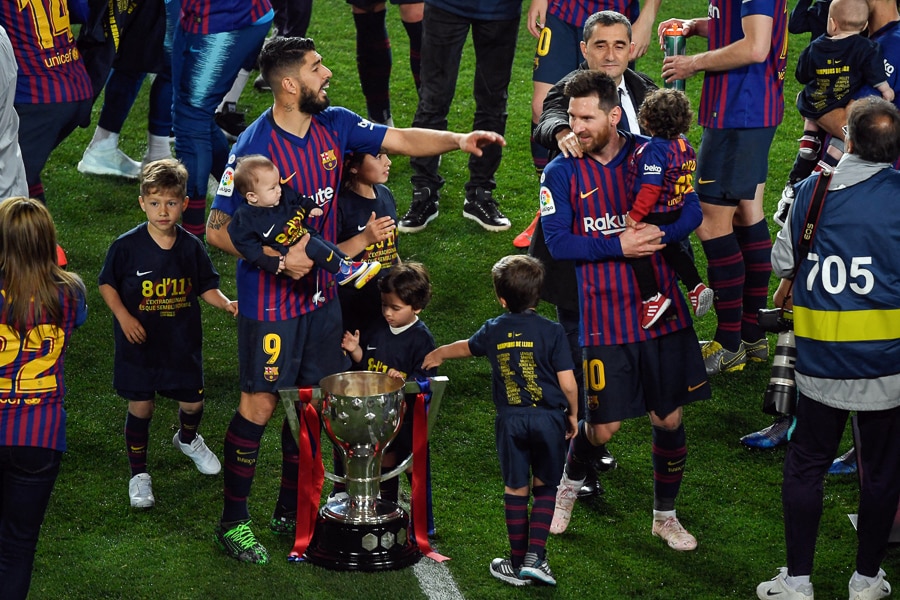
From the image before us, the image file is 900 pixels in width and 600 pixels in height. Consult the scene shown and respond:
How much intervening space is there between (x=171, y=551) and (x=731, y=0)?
3.74m

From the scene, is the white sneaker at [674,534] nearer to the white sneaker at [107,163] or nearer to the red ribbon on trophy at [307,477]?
the red ribbon on trophy at [307,477]

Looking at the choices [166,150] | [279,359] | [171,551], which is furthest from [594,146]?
[166,150]

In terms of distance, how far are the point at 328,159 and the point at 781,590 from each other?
2.36m

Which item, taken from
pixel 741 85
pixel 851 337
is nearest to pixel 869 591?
pixel 851 337

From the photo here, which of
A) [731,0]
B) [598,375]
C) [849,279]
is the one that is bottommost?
[598,375]

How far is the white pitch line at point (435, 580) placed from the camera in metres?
4.69

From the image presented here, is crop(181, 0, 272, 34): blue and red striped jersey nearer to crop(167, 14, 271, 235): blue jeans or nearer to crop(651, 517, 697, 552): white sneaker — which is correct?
crop(167, 14, 271, 235): blue jeans

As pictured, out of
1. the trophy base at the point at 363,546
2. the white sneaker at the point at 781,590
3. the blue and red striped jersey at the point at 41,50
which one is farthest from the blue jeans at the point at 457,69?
the white sneaker at the point at 781,590

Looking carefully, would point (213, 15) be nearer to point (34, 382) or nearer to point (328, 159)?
point (328, 159)

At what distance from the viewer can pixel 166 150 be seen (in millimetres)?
7809

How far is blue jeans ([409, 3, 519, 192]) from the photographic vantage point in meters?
7.53

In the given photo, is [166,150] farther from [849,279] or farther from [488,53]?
[849,279]

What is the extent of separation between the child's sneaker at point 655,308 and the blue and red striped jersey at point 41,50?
3144mm

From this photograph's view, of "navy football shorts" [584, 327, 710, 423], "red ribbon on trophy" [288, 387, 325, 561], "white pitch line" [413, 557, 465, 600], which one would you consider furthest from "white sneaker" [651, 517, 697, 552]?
"red ribbon on trophy" [288, 387, 325, 561]
